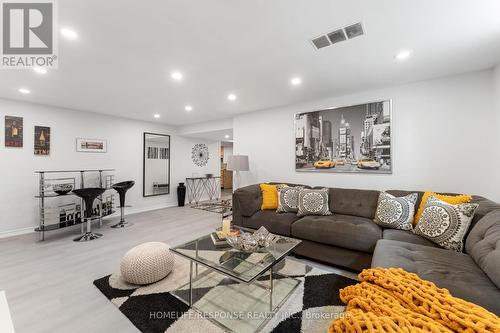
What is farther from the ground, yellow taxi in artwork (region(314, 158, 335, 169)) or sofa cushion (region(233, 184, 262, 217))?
yellow taxi in artwork (region(314, 158, 335, 169))

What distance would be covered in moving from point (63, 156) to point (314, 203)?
15.4 feet

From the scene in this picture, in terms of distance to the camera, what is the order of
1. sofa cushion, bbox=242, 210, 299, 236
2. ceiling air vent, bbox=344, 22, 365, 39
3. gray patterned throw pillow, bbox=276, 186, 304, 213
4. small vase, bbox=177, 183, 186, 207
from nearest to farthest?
ceiling air vent, bbox=344, 22, 365, 39 < sofa cushion, bbox=242, 210, 299, 236 < gray patterned throw pillow, bbox=276, 186, 304, 213 < small vase, bbox=177, 183, 186, 207

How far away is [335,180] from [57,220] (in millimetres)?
5047

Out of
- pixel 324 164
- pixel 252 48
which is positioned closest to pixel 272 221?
pixel 324 164

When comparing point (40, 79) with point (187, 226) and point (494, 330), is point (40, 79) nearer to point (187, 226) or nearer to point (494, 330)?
point (187, 226)

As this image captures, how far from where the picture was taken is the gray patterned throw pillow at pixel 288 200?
296cm

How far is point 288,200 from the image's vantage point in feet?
9.81

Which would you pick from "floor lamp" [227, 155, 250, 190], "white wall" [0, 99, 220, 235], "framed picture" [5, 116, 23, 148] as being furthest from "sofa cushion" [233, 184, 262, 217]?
"framed picture" [5, 116, 23, 148]

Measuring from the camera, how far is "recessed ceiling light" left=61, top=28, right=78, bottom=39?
1.73 meters

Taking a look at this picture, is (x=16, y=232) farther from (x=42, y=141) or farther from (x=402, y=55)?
(x=402, y=55)

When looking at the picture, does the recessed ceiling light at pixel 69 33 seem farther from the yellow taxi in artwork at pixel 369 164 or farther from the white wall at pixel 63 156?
the yellow taxi in artwork at pixel 369 164

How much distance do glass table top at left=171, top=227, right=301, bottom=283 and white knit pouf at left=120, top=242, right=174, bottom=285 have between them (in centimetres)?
36

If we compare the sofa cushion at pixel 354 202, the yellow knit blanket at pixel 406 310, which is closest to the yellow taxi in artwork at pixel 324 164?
the sofa cushion at pixel 354 202

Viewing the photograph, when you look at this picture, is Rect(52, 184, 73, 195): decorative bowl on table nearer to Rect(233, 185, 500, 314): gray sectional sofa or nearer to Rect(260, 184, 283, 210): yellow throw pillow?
Rect(233, 185, 500, 314): gray sectional sofa
